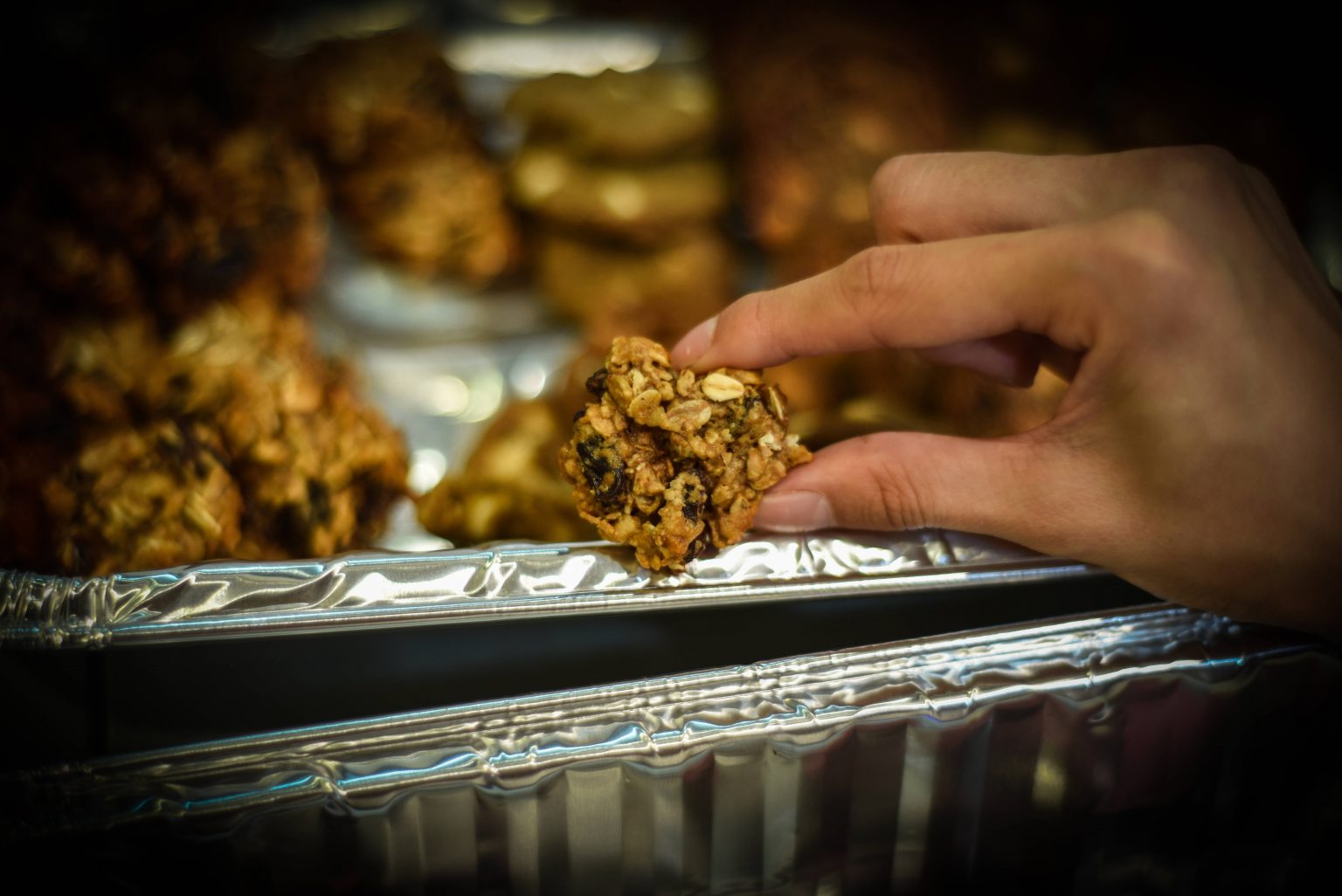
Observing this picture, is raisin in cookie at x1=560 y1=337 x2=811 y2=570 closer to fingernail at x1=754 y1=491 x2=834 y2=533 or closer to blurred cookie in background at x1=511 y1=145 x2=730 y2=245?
fingernail at x1=754 y1=491 x2=834 y2=533

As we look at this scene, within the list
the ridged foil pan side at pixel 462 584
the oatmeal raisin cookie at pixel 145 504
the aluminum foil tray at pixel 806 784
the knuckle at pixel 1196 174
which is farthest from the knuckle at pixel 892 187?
the oatmeal raisin cookie at pixel 145 504

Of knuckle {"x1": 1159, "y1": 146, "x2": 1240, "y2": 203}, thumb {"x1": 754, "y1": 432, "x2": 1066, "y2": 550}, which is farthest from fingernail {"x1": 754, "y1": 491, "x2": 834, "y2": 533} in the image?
knuckle {"x1": 1159, "y1": 146, "x2": 1240, "y2": 203}

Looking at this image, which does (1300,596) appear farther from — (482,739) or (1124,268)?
(482,739)

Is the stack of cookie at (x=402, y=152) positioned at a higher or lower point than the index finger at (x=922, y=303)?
higher

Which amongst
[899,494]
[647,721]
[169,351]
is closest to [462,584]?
[647,721]

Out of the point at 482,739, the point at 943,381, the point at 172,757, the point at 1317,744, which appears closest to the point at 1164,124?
the point at 943,381

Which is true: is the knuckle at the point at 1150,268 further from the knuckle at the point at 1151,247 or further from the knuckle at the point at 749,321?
A: the knuckle at the point at 749,321
